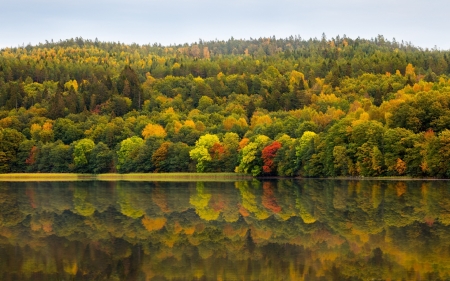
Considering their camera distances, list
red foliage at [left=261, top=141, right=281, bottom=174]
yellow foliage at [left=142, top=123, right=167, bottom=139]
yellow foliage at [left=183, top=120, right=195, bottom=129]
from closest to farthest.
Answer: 1. red foliage at [left=261, top=141, right=281, bottom=174]
2. yellow foliage at [left=142, top=123, right=167, bottom=139]
3. yellow foliage at [left=183, top=120, right=195, bottom=129]

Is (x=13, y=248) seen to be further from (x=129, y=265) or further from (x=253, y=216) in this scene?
(x=253, y=216)

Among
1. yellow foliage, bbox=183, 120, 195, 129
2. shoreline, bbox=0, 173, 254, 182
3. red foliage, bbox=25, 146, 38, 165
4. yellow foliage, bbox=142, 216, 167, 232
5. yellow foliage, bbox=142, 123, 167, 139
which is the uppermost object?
yellow foliage, bbox=183, 120, 195, 129

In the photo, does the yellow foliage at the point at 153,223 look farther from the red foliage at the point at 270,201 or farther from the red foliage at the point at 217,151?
the red foliage at the point at 217,151

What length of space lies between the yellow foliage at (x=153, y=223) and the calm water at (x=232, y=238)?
0.21ft

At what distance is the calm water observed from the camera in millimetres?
27344

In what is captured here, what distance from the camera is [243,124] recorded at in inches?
5517

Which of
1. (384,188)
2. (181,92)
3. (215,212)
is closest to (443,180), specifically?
(384,188)

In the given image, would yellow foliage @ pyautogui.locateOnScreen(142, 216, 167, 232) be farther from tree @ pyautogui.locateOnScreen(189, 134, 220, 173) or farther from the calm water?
tree @ pyautogui.locateOnScreen(189, 134, 220, 173)

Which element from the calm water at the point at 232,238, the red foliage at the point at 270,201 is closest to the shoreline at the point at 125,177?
the red foliage at the point at 270,201

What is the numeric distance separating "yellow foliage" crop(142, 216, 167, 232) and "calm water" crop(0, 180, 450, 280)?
0.21 feet

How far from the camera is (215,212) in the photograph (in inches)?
1881

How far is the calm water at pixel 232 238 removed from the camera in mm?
27344

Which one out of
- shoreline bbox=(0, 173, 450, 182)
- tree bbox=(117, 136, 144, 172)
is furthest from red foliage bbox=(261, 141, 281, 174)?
tree bbox=(117, 136, 144, 172)

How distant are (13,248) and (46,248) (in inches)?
63.8
